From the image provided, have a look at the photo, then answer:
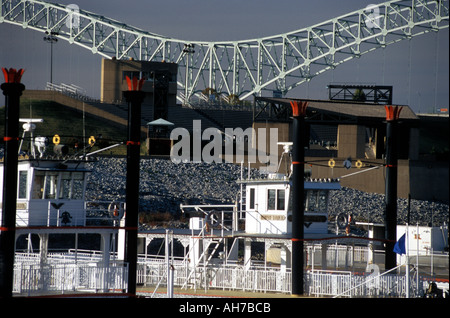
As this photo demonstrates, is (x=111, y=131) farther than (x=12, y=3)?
No

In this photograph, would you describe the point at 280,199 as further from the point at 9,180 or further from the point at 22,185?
the point at 9,180

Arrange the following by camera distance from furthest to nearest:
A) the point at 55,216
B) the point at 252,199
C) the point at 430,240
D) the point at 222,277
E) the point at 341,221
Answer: the point at 430,240, the point at 341,221, the point at 252,199, the point at 222,277, the point at 55,216

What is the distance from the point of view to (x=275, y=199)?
125ft

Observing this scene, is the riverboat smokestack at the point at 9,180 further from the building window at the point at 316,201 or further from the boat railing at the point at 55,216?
the building window at the point at 316,201

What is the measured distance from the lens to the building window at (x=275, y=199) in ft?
124

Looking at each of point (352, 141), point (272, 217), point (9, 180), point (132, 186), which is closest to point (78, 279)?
point (132, 186)

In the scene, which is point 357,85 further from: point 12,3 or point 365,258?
point 12,3

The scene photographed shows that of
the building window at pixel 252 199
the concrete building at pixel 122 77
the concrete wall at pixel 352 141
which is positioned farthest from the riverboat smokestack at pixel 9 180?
the concrete building at pixel 122 77

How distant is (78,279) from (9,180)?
4447mm

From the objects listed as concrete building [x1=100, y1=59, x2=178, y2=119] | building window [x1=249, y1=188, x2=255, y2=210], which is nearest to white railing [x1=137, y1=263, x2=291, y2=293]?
building window [x1=249, y1=188, x2=255, y2=210]

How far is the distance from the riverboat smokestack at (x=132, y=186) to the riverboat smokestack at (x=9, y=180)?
405 cm
